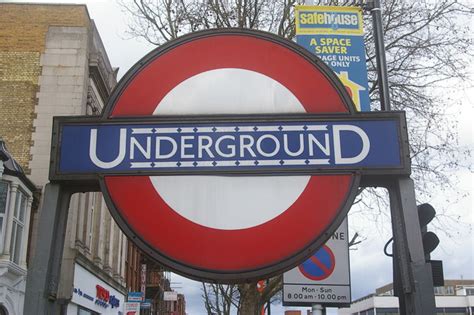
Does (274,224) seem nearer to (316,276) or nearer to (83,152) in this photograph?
(83,152)

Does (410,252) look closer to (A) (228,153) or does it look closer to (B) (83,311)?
(A) (228,153)

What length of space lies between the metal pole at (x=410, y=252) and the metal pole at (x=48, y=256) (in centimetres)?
145

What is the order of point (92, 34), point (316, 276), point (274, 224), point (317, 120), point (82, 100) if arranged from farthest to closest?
point (92, 34) → point (82, 100) → point (316, 276) → point (317, 120) → point (274, 224)

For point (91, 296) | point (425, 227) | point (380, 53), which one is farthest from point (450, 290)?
point (425, 227)

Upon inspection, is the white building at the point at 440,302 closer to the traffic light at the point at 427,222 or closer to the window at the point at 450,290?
the window at the point at 450,290

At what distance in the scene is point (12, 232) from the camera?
51.1ft

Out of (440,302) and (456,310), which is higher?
(440,302)

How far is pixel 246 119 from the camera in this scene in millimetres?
2637

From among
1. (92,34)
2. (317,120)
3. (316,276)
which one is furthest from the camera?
(92,34)

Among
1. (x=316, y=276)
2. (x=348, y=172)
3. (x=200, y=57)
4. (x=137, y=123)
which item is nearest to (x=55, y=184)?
(x=137, y=123)

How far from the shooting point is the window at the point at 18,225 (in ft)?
51.6

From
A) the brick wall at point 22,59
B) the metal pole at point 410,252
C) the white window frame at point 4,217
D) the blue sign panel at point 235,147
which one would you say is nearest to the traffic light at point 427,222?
the metal pole at point 410,252

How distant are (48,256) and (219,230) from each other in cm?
74

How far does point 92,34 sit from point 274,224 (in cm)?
1889
